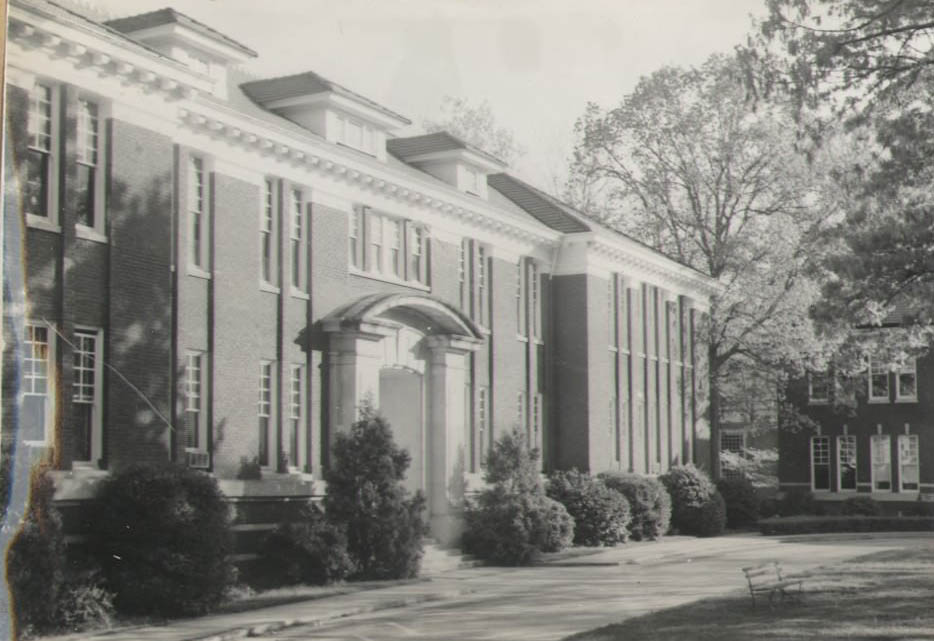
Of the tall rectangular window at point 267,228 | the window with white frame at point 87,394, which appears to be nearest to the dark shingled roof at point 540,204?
the tall rectangular window at point 267,228

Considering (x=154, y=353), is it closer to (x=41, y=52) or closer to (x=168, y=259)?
(x=168, y=259)

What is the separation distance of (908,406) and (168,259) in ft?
136

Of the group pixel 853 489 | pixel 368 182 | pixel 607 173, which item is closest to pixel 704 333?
pixel 607 173

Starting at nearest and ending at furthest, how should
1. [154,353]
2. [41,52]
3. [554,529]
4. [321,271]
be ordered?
[41,52], [154,353], [321,271], [554,529]

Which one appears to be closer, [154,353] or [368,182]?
[154,353]

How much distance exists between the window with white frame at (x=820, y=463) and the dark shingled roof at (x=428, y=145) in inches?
1100

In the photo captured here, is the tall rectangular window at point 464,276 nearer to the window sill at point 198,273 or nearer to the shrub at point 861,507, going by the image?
the window sill at point 198,273

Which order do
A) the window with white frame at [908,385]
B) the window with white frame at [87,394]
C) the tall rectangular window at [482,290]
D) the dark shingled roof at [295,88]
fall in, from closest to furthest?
the window with white frame at [87,394], the dark shingled roof at [295,88], the tall rectangular window at [482,290], the window with white frame at [908,385]

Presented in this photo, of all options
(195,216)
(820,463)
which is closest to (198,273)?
(195,216)

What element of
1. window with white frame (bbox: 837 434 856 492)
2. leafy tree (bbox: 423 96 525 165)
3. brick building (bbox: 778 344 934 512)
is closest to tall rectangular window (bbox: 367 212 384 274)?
leafy tree (bbox: 423 96 525 165)

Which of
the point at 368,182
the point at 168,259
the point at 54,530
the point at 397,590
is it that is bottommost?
the point at 397,590

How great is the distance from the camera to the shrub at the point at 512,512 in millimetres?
29578

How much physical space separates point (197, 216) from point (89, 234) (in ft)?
13.1

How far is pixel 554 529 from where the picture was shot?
31.3 metres
